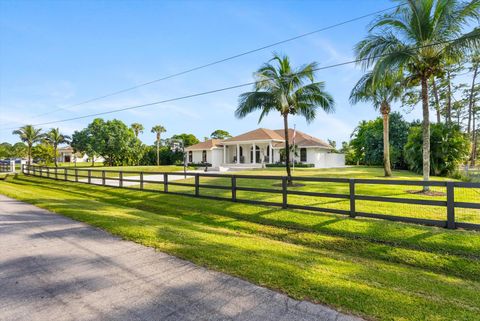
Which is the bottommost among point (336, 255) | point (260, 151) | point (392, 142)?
point (336, 255)

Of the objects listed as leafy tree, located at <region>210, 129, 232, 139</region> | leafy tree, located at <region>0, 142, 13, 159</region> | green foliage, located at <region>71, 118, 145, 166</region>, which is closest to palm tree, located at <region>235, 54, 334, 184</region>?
green foliage, located at <region>71, 118, 145, 166</region>

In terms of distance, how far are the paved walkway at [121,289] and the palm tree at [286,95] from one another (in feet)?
29.2

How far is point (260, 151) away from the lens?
35.0 metres

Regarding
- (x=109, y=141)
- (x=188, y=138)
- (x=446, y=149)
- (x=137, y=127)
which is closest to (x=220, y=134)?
(x=188, y=138)

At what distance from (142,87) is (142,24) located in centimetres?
669

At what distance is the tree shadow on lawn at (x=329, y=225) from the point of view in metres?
5.18

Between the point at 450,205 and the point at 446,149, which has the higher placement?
the point at 446,149

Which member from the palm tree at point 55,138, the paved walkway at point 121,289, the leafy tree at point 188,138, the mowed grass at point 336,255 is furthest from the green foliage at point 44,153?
the paved walkway at point 121,289

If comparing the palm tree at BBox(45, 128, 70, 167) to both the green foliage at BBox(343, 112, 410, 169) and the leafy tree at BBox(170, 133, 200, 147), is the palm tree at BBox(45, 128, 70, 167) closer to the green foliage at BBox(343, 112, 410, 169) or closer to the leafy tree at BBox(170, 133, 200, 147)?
the leafy tree at BBox(170, 133, 200, 147)

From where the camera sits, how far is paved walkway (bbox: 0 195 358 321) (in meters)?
2.59

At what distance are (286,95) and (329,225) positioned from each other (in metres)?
7.03

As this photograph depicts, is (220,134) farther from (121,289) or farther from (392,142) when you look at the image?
(121,289)

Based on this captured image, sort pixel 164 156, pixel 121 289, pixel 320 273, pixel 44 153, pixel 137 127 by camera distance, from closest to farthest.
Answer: pixel 121 289
pixel 320 273
pixel 164 156
pixel 44 153
pixel 137 127

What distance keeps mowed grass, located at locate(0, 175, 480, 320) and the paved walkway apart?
0.30m
